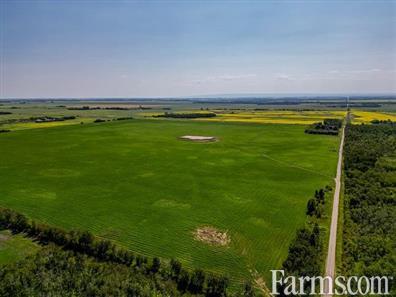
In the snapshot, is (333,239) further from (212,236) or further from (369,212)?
(212,236)

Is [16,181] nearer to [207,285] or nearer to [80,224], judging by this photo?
[80,224]

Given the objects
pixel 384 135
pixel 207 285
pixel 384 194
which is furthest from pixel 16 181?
pixel 384 135

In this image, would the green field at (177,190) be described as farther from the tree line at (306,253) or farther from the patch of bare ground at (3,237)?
the patch of bare ground at (3,237)

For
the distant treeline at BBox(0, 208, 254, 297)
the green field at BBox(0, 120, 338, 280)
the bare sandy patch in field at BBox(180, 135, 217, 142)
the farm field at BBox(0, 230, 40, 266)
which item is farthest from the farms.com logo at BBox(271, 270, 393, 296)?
the bare sandy patch in field at BBox(180, 135, 217, 142)

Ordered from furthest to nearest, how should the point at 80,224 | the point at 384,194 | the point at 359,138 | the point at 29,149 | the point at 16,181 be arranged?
the point at 359,138, the point at 29,149, the point at 16,181, the point at 384,194, the point at 80,224

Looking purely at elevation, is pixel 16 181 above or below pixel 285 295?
above

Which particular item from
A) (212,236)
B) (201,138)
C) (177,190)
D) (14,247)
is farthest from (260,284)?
(201,138)
